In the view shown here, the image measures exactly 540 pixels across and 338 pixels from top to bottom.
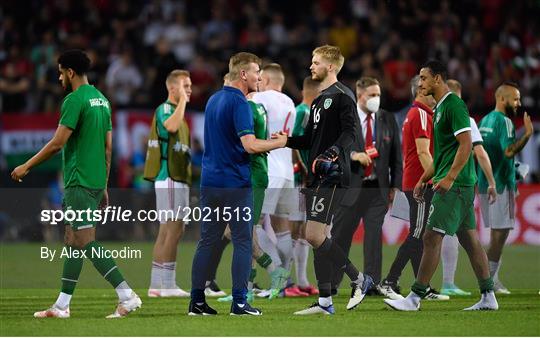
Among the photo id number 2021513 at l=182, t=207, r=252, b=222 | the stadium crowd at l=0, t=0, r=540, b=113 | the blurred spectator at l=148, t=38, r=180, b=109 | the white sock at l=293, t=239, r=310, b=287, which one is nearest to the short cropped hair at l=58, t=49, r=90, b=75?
the photo id number 2021513 at l=182, t=207, r=252, b=222

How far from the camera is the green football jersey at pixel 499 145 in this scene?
14289 mm

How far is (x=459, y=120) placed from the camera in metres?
11.4

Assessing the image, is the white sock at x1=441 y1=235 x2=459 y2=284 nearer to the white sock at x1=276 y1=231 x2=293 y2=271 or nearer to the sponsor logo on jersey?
the white sock at x1=276 y1=231 x2=293 y2=271

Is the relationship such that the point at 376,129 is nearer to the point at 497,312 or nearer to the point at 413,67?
the point at 497,312

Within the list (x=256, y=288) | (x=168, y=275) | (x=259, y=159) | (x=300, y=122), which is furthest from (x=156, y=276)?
(x=300, y=122)

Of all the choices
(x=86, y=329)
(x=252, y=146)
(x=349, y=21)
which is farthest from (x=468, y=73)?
(x=86, y=329)

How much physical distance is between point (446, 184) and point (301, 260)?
10.9ft

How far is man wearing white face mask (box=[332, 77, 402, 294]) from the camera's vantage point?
45.5 feet

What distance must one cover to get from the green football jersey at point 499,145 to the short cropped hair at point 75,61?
5371 mm

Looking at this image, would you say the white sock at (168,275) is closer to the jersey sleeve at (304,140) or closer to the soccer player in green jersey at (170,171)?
the soccer player in green jersey at (170,171)

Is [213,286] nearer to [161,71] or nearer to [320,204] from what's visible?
[320,204]

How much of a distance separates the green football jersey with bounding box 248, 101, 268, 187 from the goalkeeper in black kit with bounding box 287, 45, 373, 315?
1.21 meters

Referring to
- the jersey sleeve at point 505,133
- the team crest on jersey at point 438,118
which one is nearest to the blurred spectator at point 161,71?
the jersey sleeve at point 505,133

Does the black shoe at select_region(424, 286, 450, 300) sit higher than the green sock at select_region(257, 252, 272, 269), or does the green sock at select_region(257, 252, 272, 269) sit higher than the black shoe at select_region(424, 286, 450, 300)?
the green sock at select_region(257, 252, 272, 269)
